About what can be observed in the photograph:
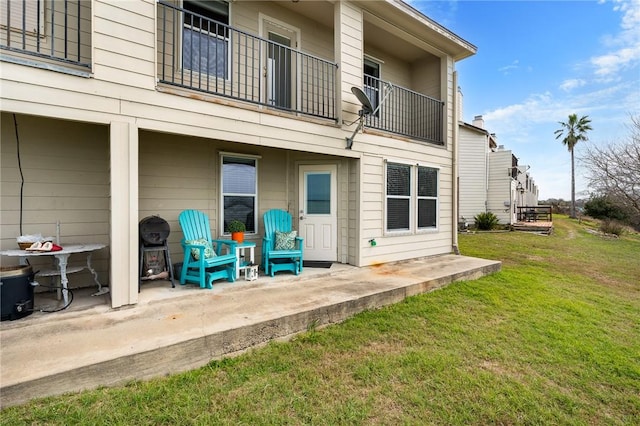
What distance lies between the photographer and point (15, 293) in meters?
2.80

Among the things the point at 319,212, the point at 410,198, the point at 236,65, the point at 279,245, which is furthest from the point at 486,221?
the point at 236,65

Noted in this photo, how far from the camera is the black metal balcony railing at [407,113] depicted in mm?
6844

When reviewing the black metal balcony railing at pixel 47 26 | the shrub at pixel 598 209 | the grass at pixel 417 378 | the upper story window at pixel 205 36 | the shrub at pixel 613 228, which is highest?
the upper story window at pixel 205 36

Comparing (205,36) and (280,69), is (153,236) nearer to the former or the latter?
(205,36)

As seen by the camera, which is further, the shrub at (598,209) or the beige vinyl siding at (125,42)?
the shrub at (598,209)

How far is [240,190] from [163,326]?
2.87 meters

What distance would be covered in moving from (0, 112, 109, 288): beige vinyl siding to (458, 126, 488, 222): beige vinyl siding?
1578 cm

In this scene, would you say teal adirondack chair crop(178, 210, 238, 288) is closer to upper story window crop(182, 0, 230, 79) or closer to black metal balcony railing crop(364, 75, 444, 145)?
upper story window crop(182, 0, 230, 79)

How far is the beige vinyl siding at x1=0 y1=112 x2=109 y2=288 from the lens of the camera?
11.4ft

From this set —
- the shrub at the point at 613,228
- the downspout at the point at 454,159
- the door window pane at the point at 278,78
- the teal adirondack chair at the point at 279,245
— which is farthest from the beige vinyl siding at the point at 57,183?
the shrub at the point at 613,228

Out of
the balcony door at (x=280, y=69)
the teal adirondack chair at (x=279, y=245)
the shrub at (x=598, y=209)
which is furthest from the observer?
the shrub at (x=598, y=209)

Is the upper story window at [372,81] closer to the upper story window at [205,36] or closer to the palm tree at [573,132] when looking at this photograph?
the upper story window at [205,36]

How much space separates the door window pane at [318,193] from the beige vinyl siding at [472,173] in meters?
12.5

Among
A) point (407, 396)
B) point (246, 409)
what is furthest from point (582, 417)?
point (246, 409)
